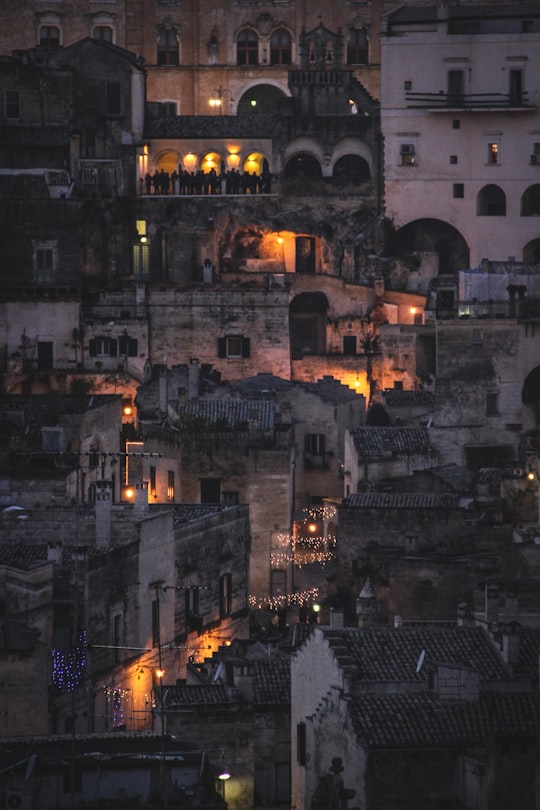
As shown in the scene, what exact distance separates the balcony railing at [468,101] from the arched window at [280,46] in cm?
1482

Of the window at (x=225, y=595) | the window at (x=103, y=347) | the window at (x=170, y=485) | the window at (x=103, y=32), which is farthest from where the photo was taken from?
the window at (x=103, y=32)

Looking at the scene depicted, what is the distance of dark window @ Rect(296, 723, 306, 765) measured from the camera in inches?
1919

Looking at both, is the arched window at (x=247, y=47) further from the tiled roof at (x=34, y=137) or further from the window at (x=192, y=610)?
the window at (x=192, y=610)

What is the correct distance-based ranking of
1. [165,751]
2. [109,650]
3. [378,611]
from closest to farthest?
1. [165,751]
2. [109,650]
3. [378,611]

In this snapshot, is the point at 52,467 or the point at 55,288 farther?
the point at 55,288

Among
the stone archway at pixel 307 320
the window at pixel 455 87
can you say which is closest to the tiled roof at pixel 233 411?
the stone archway at pixel 307 320

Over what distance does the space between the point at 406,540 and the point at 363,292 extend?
85.0ft

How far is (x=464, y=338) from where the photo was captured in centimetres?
7962

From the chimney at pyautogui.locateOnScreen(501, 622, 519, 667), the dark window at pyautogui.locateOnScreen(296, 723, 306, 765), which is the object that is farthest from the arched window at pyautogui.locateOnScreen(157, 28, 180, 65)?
the dark window at pyautogui.locateOnScreen(296, 723, 306, 765)

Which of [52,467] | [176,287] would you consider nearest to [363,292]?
[176,287]

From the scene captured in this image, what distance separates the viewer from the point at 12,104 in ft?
306

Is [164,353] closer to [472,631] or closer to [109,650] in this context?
[109,650]

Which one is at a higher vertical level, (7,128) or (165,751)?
(7,128)

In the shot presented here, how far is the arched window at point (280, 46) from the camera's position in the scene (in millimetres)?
108625
